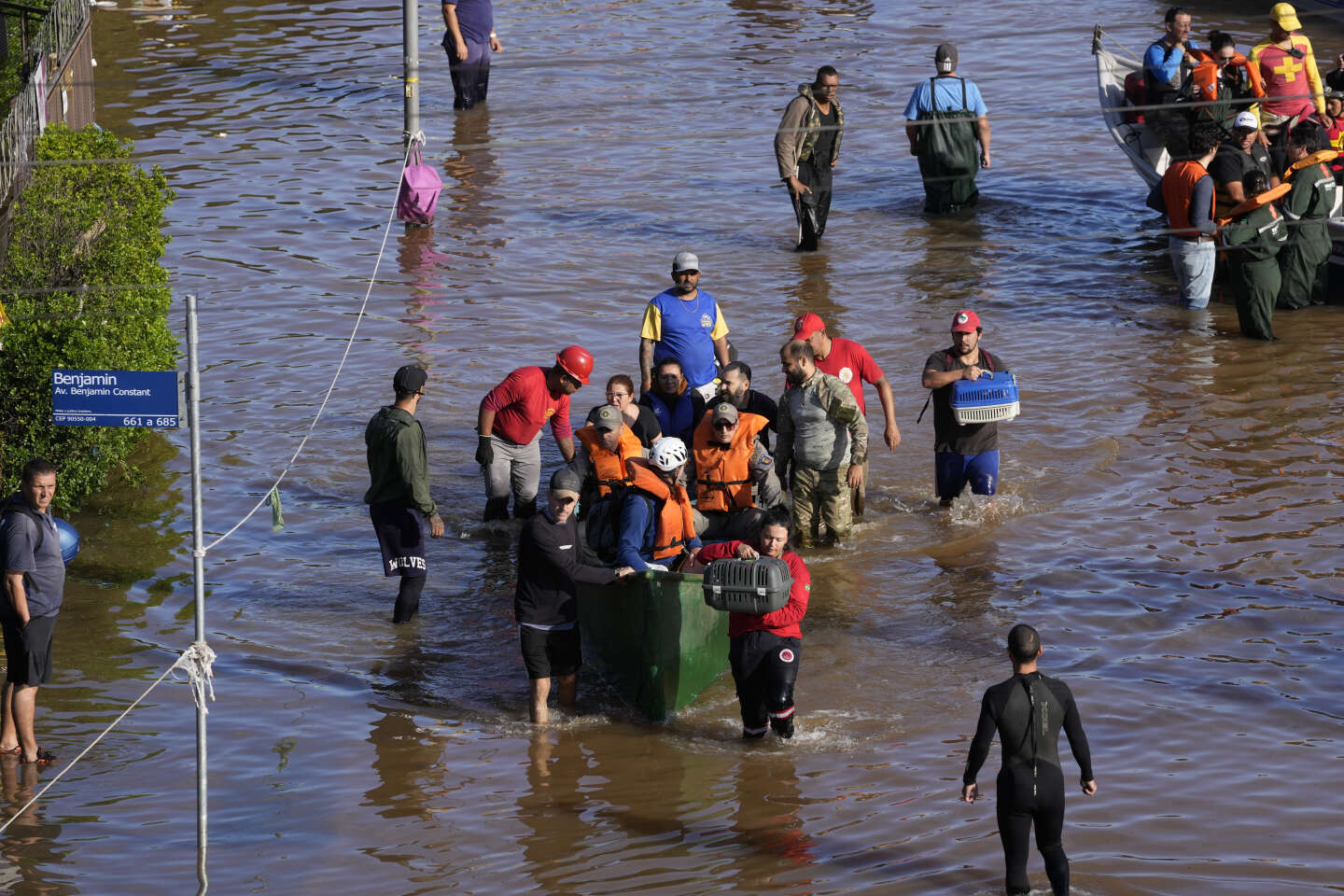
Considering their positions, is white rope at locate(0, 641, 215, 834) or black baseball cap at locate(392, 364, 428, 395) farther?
black baseball cap at locate(392, 364, 428, 395)

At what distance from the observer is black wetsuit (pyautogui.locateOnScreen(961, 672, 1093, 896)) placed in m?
7.98

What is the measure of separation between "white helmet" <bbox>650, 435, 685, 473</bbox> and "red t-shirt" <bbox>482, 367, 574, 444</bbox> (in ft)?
6.85

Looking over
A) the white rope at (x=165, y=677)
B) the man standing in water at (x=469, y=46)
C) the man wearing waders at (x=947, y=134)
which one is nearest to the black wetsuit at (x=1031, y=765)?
the white rope at (x=165, y=677)

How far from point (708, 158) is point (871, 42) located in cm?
732

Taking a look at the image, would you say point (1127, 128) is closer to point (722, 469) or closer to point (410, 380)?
point (722, 469)

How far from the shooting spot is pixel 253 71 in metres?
28.7

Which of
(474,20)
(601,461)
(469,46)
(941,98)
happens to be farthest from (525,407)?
(469,46)

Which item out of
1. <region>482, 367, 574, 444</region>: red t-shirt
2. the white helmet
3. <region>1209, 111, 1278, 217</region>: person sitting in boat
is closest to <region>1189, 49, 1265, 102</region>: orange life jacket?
<region>1209, 111, 1278, 217</region>: person sitting in boat

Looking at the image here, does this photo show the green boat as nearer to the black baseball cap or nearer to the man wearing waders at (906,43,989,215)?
the black baseball cap

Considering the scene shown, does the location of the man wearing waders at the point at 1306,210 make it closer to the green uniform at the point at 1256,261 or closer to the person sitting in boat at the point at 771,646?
the green uniform at the point at 1256,261

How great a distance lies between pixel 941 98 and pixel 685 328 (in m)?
7.84

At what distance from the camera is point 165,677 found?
1043cm

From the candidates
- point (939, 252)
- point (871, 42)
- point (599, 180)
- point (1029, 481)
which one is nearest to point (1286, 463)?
point (1029, 481)

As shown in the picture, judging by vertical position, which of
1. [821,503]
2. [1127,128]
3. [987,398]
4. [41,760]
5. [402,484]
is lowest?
[41,760]
